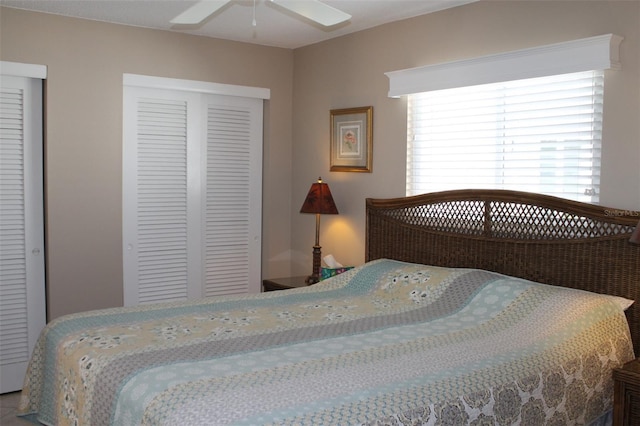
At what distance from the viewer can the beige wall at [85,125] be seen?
3.96m

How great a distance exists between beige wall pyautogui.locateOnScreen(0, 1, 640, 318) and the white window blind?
0.19 metres

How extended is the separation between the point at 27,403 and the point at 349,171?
2.47m

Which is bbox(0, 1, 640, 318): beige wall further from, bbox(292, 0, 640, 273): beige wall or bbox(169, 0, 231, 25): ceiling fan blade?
bbox(169, 0, 231, 25): ceiling fan blade

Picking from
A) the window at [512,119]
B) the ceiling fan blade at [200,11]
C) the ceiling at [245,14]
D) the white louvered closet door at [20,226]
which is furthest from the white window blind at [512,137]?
the white louvered closet door at [20,226]

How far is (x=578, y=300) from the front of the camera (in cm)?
275

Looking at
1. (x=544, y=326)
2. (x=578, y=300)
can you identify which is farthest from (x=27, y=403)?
(x=578, y=300)

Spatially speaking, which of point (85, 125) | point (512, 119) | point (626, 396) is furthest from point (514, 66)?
point (85, 125)

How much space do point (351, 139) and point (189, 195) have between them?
122cm

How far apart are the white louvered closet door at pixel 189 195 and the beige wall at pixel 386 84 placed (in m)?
0.38

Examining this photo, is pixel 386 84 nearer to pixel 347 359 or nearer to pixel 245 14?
pixel 245 14

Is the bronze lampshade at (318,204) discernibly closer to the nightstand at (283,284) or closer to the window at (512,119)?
the nightstand at (283,284)

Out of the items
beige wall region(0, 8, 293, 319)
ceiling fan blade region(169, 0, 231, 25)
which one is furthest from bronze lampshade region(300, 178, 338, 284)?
ceiling fan blade region(169, 0, 231, 25)

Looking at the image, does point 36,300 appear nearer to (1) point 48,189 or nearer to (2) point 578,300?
(1) point 48,189

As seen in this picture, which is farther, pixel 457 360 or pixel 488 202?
pixel 488 202
